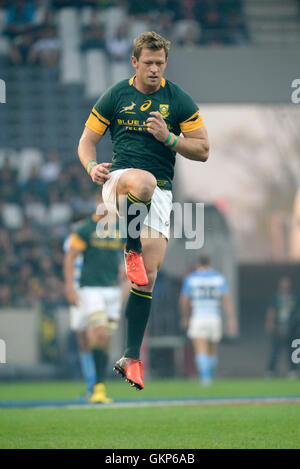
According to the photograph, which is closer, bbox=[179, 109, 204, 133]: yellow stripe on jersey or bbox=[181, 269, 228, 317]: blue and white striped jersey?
bbox=[179, 109, 204, 133]: yellow stripe on jersey

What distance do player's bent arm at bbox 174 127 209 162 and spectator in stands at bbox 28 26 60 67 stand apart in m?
13.0

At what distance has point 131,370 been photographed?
5480 mm

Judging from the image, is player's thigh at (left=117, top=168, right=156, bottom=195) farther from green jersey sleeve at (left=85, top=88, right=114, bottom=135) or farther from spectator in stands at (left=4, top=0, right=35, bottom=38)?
spectator in stands at (left=4, top=0, right=35, bottom=38)

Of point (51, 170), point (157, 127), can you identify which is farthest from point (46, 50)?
point (157, 127)

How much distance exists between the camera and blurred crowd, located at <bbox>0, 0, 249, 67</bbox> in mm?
18062

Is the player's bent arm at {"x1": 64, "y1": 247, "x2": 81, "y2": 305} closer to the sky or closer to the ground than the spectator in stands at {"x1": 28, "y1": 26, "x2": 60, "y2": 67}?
closer to the ground

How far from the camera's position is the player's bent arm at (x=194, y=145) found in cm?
554

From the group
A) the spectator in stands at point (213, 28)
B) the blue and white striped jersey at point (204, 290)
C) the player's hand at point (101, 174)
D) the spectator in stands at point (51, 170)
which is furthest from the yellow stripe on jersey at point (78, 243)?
the spectator in stands at point (213, 28)

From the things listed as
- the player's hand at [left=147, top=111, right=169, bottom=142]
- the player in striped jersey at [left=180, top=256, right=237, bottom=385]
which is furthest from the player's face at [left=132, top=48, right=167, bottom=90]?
the player in striped jersey at [left=180, top=256, right=237, bottom=385]

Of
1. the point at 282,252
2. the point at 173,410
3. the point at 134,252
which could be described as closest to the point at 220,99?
the point at 282,252

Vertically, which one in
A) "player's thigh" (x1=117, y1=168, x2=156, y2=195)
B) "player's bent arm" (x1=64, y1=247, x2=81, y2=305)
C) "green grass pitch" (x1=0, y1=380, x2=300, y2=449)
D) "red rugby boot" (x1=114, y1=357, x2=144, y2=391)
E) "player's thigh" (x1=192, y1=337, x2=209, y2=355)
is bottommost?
"green grass pitch" (x1=0, y1=380, x2=300, y2=449)

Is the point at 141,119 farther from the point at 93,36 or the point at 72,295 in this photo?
the point at 93,36

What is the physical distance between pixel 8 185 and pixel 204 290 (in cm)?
537

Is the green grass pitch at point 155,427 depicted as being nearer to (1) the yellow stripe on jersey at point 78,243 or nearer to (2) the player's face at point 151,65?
(1) the yellow stripe on jersey at point 78,243
